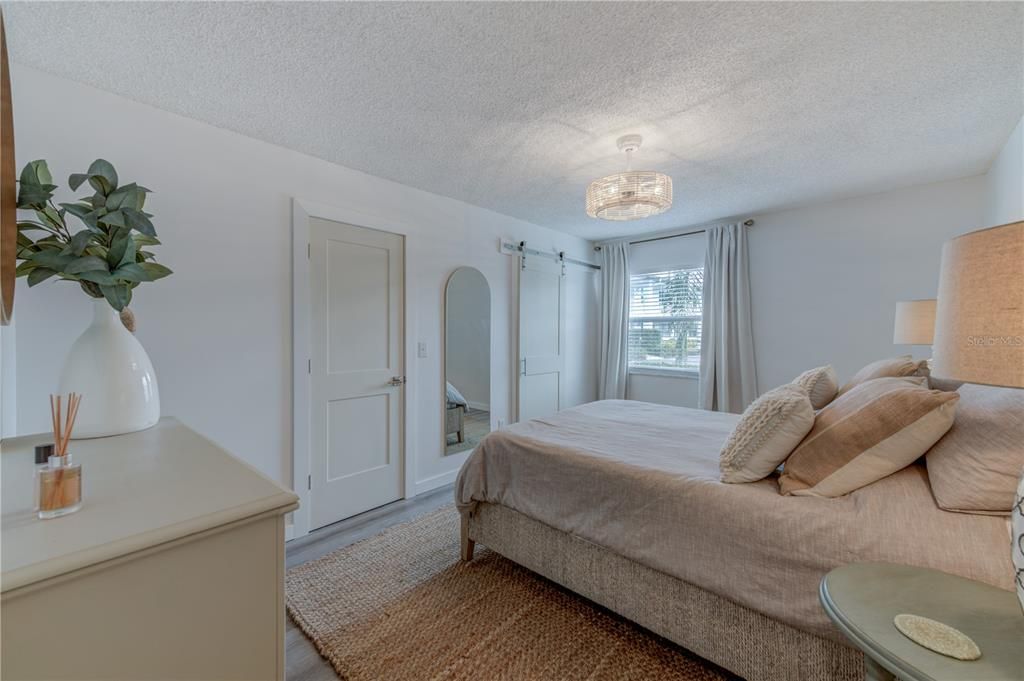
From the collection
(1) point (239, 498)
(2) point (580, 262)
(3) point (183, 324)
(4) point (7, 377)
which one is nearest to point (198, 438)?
(1) point (239, 498)

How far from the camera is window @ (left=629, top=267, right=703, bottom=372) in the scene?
4344mm

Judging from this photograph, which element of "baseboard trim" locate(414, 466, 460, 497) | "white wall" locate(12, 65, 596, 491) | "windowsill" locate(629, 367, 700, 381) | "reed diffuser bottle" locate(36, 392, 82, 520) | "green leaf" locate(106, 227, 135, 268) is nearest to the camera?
"reed diffuser bottle" locate(36, 392, 82, 520)

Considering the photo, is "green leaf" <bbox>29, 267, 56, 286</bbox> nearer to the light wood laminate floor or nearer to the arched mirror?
the light wood laminate floor

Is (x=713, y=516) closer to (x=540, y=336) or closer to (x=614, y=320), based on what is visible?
(x=540, y=336)

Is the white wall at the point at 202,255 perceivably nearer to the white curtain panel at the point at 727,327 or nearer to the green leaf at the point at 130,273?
the green leaf at the point at 130,273

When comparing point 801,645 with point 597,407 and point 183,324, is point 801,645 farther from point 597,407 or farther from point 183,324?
point 183,324

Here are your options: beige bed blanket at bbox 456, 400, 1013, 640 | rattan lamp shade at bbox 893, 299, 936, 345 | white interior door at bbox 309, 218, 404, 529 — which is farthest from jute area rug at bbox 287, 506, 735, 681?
rattan lamp shade at bbox 893, 299, 936, 345

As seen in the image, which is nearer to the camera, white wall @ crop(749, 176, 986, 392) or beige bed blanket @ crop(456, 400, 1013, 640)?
beige bed blanket @ crop(456, 400, 1013, 640)

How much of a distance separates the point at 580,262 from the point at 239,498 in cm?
444

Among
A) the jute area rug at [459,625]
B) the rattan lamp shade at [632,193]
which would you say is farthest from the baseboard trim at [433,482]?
the rattan lamp shade at [632,193]

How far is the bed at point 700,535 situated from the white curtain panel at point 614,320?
8.51 ft

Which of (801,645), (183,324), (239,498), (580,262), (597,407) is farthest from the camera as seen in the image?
(580,262)

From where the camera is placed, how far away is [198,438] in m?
1.18

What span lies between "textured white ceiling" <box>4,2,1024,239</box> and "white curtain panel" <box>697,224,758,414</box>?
1257mm
